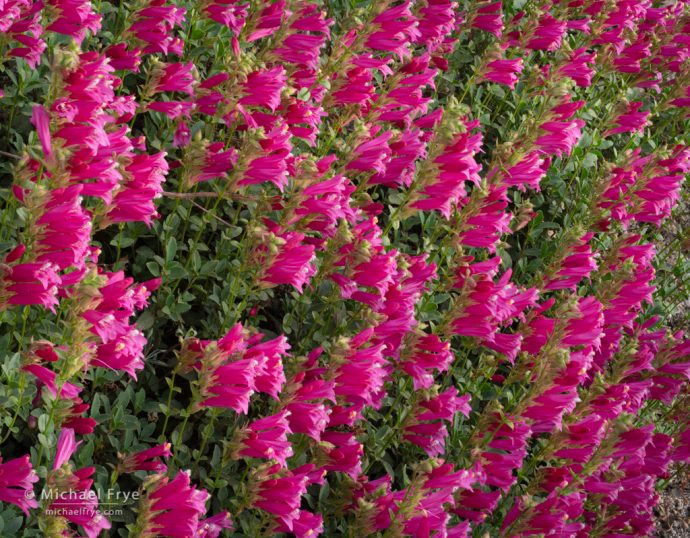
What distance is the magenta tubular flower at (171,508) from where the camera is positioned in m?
3.23

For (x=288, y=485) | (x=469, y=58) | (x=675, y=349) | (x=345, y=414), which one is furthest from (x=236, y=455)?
(x=469, y=58)

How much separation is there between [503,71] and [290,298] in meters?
2.21

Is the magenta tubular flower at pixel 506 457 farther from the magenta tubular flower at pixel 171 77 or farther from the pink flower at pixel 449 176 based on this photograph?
the magenta tubular flower at pixel 171 77

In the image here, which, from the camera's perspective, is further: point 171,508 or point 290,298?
point 290,298

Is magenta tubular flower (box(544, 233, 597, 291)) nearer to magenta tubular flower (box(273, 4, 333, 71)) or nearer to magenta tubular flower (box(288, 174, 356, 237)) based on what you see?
magenta tubular flower (box(288, 174, 356, 237))

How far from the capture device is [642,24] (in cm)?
778

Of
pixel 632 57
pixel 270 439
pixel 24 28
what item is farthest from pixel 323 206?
pixel 632 57

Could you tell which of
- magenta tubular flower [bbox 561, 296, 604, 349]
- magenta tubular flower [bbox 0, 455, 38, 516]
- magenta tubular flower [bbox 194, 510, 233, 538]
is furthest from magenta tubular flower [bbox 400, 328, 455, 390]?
magenta tubular flower [bbox 0, 455, 38, 516]

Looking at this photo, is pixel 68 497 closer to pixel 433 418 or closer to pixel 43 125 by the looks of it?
pixel 43 125

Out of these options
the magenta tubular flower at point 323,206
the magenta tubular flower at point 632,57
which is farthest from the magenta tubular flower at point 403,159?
the magenta tubular flower at point 632,57

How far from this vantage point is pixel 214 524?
3689mm

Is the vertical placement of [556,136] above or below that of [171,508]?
above

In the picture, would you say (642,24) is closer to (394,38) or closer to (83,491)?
(394,38)

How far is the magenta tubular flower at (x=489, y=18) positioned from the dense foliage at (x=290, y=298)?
0.31 feet
